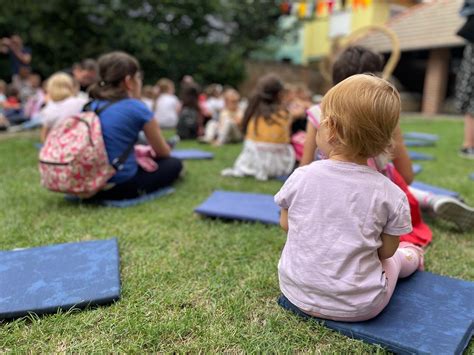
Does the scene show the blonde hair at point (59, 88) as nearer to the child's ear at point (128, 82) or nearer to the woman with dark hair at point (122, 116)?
the woman with dark hair at point (122, 116)

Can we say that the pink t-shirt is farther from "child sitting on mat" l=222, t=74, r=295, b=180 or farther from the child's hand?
"child sitting on mat" l=222, t=74, r=295, b=180

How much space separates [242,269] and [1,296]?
1103 mm

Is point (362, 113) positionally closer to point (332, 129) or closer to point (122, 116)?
point (332, 129)

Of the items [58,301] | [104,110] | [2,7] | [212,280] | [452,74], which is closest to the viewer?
[58,301]

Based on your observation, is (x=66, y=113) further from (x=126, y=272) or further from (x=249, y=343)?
(x=249, y=343)

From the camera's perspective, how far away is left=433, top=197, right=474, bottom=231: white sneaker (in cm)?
256

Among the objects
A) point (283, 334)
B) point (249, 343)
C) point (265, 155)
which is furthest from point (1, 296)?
point (265, 155)

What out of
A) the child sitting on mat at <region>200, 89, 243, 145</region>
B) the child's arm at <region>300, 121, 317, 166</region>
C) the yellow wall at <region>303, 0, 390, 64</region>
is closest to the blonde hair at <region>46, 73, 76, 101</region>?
the child sitting on mat at <region>200, 89, 243, 145</region>

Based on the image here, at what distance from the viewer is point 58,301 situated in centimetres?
167

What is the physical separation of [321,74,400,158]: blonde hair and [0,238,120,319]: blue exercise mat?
3.82 ft

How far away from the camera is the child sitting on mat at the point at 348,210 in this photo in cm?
142

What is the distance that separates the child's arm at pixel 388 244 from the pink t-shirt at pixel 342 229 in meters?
0.02

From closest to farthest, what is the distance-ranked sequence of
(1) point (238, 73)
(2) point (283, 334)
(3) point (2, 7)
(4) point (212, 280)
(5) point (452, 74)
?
1. (2) point (283, 334)
2. (4) point (212, 280)
3. (3) point (2, 7)
4. (1) point (238, 73)
5. (5) point (452, 74)

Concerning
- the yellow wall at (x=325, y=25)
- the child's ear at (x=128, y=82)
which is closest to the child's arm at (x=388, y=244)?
the child's ear at (x=128, y=82)
